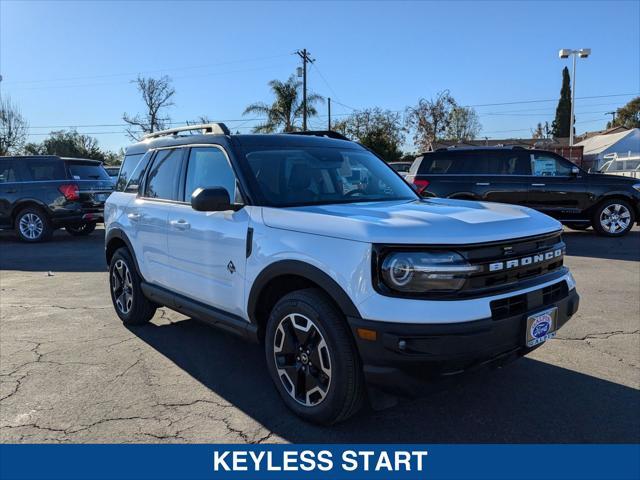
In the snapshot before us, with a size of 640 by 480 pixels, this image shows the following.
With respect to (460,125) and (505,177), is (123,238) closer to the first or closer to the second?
(505,177)

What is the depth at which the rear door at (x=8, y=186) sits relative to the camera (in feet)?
38.0

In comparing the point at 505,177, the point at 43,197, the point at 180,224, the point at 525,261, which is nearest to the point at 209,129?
the point at 180,224

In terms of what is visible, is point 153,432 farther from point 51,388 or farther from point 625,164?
point 625,164

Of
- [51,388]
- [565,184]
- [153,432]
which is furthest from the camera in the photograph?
[565,184]

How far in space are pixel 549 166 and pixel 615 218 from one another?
6.10 ft

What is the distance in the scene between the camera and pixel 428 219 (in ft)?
9.41

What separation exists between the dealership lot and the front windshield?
1.42m

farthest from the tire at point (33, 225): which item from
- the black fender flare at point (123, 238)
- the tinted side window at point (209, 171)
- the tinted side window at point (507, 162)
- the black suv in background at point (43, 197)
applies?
the tinted side window at point (507, 162)

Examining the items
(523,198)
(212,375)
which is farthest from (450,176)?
(212,375)

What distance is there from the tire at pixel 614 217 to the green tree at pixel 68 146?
57.2 m

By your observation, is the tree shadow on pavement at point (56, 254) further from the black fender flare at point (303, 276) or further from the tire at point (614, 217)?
the tire at point (614, 217)
